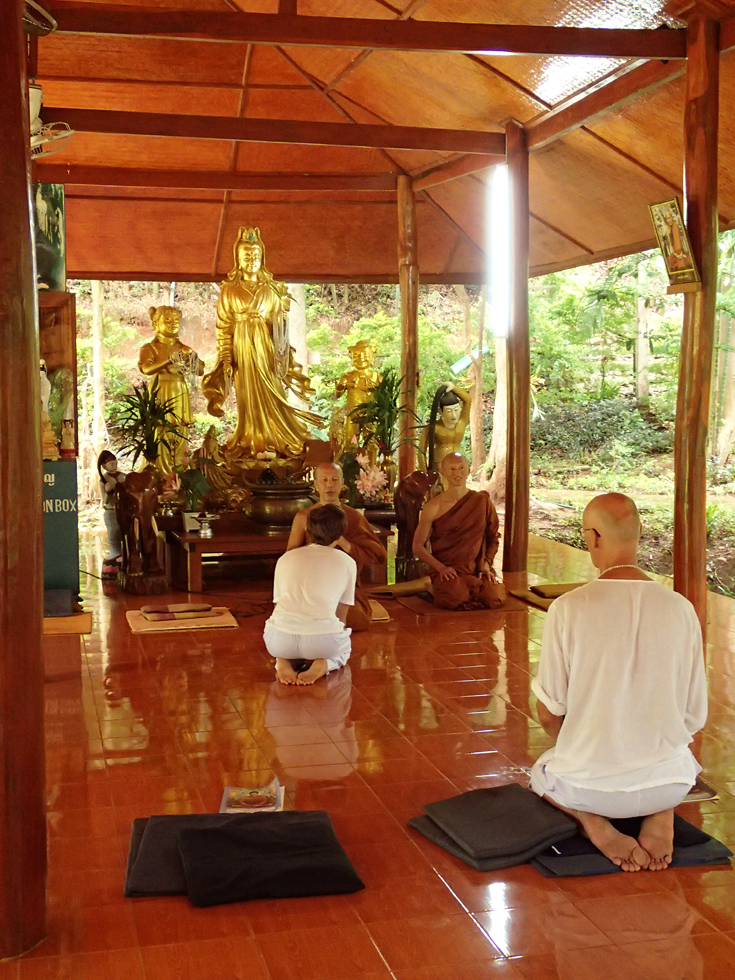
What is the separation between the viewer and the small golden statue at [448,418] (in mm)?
8961

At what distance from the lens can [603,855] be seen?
130 inches

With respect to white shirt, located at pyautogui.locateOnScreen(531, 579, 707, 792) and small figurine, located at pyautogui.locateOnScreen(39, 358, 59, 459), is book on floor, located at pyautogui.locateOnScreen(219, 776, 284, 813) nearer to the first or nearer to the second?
white shirt, located at pyautogui.locateOnScreen(531, 579, 707, 792)

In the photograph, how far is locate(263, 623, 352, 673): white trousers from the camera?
5305 millimetres

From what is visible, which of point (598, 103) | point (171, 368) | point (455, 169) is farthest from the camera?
point (171, 368)

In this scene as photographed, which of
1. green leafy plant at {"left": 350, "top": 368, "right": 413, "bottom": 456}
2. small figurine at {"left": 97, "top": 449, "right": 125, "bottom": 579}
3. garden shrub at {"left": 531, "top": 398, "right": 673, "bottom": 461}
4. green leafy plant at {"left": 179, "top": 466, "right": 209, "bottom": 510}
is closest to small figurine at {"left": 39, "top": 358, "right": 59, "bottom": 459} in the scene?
small figurine at {"left": 97, "top": 449, "right": 125, "bottom": 579}

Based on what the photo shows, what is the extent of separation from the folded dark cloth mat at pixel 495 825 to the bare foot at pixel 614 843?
0.21ft

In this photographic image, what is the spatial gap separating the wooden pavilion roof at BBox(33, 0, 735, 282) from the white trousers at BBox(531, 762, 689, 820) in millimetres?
4373

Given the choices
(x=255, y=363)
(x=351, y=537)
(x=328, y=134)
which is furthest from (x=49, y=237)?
(x=351, y=537)

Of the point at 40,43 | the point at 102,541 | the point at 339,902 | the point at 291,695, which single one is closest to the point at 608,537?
the point at 339,902

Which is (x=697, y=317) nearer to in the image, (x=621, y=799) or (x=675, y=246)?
(x=675, y=246)

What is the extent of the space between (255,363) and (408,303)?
2.04 meters

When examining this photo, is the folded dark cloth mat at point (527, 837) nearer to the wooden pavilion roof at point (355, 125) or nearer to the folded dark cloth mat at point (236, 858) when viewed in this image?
the folded dark cloth mat at point (236, 858)

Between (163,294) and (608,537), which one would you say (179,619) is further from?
(163,294)

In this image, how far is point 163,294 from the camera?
822 inches
